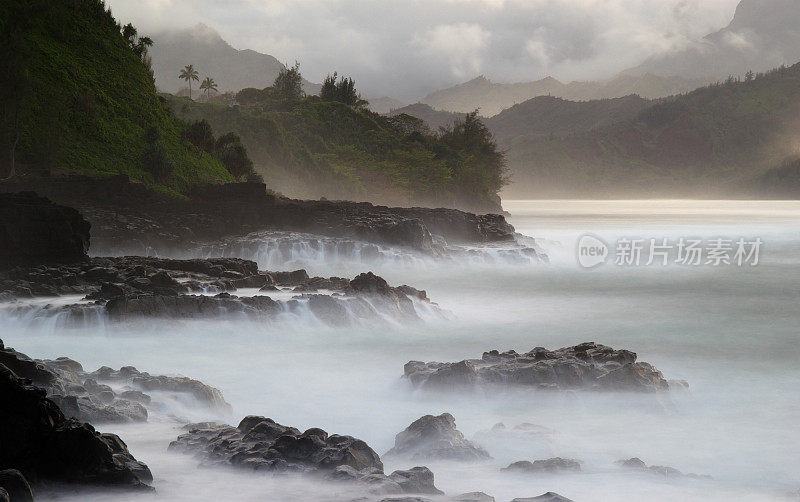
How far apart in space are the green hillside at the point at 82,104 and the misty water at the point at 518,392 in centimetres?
2173

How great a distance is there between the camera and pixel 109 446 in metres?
7.09

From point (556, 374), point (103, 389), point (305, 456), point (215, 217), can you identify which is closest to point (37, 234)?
point (103, 389)

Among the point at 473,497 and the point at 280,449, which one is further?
the point at 280,449

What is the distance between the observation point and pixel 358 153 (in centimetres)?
8206

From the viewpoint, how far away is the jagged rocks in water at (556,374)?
12266mm

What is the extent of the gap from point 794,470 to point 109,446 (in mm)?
8220

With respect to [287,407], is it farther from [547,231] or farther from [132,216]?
[547,231]

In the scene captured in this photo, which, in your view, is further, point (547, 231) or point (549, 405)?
point (547, 231)

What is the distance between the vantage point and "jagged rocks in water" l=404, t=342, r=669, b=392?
12.3 metres

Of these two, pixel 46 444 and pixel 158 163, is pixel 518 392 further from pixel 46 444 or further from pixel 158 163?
pixel 158 163

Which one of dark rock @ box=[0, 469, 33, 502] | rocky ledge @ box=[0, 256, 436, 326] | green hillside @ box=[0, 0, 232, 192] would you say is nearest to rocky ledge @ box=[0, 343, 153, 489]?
dark rock @ box=[0, 469, 33, 502]

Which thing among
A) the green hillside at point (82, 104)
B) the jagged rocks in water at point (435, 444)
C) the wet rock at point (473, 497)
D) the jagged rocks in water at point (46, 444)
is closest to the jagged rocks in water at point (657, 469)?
the jagged rocks in water at point (435, 444)

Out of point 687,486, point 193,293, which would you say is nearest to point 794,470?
point 687,486

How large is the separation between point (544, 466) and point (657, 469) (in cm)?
133
